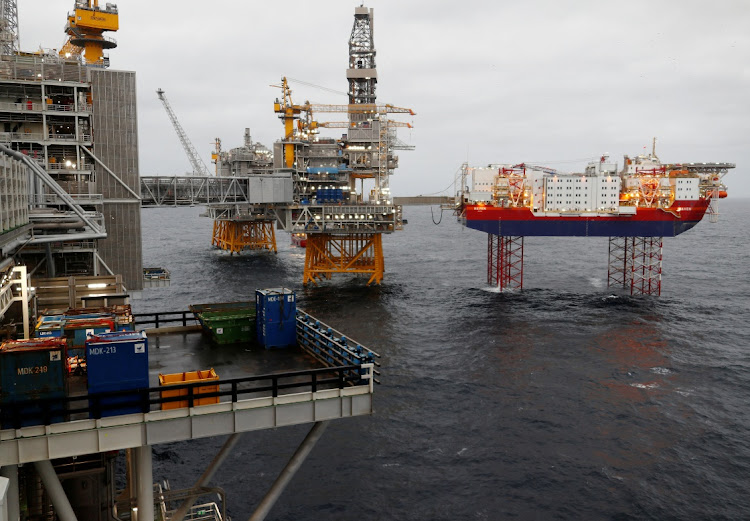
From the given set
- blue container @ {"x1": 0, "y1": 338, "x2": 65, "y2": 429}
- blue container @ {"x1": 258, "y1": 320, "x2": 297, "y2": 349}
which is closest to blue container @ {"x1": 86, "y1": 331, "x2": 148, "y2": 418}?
blue container @ {"x1": 0, "y1": 338, "x2": 65, "y2": 429}

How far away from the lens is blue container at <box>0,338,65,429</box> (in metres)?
12.5

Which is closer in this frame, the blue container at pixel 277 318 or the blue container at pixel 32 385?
the blue container at pixel 32 385

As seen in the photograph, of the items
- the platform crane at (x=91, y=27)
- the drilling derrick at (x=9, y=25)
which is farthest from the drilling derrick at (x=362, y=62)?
the drilling derrick at (x=9, y=25)

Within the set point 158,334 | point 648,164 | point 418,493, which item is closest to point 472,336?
point 418,493

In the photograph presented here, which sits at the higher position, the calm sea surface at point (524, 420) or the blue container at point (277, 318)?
the blue container at point (277, 318)

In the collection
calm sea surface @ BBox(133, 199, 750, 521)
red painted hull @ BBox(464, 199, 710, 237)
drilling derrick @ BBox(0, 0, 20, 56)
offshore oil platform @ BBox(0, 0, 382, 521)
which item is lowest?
calm sea surface @ BBox(133, 199, 750, 521)

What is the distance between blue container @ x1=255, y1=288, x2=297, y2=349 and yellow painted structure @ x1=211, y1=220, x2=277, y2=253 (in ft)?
274

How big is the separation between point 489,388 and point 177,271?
200 feet

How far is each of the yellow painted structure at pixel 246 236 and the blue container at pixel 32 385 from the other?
89989 millimetres

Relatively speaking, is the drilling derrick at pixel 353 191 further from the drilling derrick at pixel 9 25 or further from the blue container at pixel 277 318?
the blue container at pixel 277 318

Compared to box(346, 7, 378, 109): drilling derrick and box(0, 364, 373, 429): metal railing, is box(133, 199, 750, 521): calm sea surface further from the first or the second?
box(346, 7, 378, 109): drilling derrick

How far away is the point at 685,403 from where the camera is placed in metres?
33.7

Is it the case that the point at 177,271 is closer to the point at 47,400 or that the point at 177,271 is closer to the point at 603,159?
the point at 603,159

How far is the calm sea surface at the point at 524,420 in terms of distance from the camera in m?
24.5
